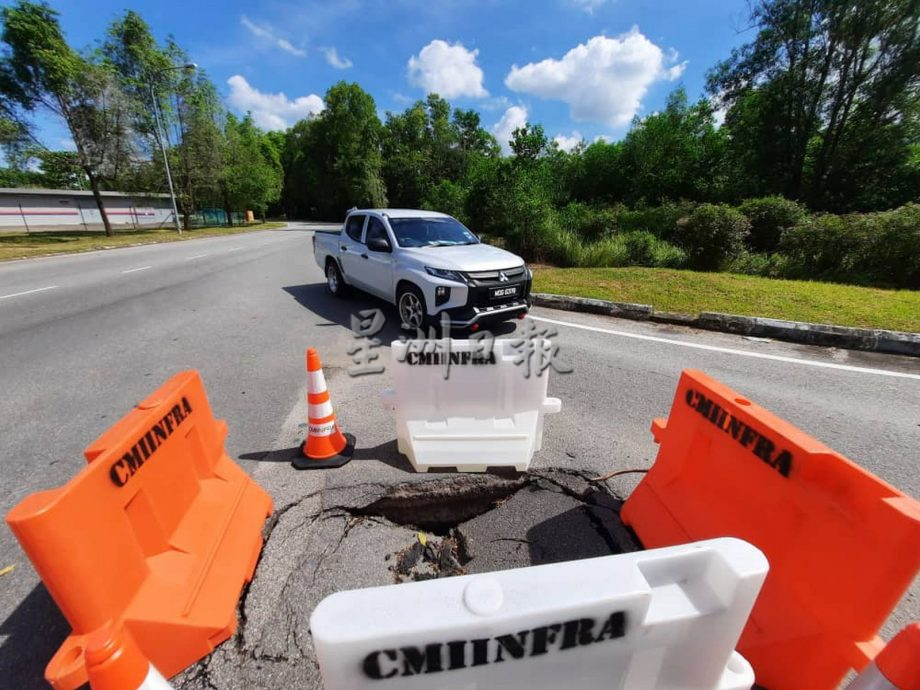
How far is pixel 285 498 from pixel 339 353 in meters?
3.01

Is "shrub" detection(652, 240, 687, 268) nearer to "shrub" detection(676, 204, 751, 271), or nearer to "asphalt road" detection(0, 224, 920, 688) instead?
"shrub" detection(676, 204, 751, 271)

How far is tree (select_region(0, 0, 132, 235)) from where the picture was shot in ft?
64.6

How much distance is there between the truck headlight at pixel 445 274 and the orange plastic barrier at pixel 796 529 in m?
3.62

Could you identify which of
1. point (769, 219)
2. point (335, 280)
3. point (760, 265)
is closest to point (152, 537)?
point (335, 280)

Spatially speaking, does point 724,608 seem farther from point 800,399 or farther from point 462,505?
point 800,399

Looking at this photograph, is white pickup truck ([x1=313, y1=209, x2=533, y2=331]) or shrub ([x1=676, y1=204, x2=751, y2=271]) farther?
shrub ([x1=676, y1=204, x2=751, y2=271])

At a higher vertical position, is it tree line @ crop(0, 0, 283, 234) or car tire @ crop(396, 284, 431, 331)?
tree line @ crop(0, 0, 283, 234)

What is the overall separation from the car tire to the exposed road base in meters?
3.34

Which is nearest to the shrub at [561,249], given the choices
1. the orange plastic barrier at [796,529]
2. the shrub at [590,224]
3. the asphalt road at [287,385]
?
the shrub at [590,224]

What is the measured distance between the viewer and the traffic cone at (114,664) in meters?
1.16

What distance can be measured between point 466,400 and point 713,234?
10599 millimetres

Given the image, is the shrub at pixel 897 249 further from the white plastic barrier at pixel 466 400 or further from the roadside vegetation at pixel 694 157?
the white plastic barrier at pixel 466 400

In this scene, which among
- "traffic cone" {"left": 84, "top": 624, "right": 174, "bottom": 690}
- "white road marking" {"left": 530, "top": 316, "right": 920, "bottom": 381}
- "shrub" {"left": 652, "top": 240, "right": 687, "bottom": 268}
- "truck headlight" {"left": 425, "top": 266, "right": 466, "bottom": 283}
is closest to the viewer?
"traffic cone" {"left": 84, "top": 624, "right": 174, "bottom": 690}

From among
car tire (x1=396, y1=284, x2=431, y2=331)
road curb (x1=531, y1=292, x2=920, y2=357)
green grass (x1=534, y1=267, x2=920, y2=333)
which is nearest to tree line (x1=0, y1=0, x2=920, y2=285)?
green grass (x1=534, y1=267, x2=920, y2=333)
